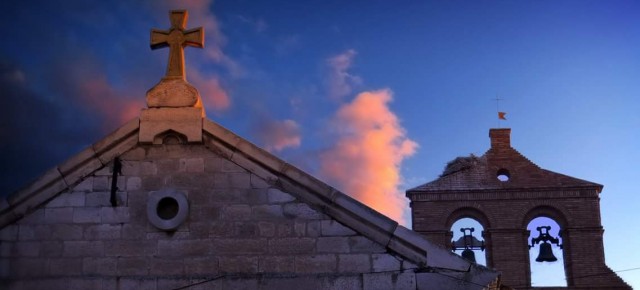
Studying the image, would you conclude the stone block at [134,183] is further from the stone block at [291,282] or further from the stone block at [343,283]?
the stone block at [343,283]

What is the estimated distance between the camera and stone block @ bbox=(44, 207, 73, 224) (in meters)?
11.0

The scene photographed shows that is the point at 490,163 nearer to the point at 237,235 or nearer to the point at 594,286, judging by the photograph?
the point at 594,286

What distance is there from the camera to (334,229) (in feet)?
35.2

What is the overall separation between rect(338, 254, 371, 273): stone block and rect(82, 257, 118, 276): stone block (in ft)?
9.66

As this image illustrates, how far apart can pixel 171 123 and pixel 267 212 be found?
5.98 feet

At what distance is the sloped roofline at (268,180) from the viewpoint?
1050cm

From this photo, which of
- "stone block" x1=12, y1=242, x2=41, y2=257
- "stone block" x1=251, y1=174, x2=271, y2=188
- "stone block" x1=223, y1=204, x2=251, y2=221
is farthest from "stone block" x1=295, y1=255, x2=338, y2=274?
"stone block" x1=12, y1=242, x2=41, y2=257

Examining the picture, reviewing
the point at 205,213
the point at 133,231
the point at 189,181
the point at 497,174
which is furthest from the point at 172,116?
the point at 497,174

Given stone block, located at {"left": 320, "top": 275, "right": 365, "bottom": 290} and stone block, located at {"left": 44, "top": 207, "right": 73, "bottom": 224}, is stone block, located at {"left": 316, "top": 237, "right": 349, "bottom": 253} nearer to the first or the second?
stone block, located at {"left": 320, "top": 275, "right": 365, "bottom": 290}

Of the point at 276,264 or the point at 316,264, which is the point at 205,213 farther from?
the point at 316,264

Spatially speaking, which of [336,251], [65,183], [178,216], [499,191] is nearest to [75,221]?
[65,183]

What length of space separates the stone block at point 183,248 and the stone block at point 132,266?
0.74 ft

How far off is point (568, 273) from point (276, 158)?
1328 centimetres

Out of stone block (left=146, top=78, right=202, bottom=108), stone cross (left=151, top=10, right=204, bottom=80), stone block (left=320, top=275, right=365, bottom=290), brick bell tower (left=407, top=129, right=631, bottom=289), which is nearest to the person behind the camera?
stone block (left=320, top=275, right=365, bottom=290)
